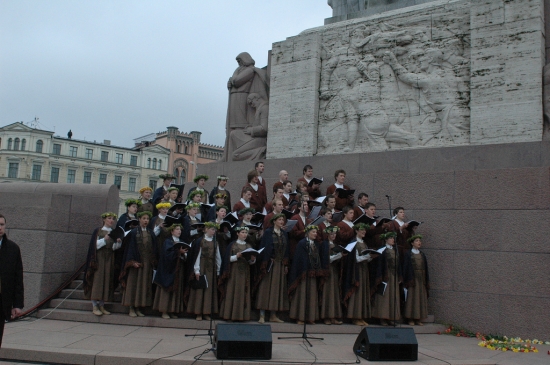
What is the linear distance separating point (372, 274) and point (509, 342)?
2.35 m

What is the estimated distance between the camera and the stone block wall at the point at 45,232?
972 centimetres

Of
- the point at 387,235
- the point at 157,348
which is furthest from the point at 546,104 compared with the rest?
the point at 157,348

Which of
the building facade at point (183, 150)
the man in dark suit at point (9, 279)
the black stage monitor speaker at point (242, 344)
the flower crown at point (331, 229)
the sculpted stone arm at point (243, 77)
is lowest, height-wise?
the black stage monitor speaker at point (242, 344)

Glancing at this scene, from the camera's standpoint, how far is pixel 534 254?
898 centimetres

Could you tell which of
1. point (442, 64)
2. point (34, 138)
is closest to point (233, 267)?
point (442, 64)

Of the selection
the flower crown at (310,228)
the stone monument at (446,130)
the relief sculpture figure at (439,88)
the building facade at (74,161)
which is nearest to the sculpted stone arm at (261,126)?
the stone monument at (446,130)

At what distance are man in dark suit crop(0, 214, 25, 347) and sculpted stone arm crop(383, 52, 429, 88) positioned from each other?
8.56 meters

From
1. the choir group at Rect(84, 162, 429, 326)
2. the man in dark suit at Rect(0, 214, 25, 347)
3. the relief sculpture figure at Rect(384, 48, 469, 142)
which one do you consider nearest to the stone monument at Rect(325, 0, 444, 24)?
the relief sculpture figure at Rect(384, 48, 469, 142)

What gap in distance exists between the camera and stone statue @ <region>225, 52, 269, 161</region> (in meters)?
14.6

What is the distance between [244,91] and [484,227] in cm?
755

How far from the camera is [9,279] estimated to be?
19.7ft

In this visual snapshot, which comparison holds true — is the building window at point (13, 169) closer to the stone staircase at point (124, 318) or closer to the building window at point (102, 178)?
the building window at point (102, 178)

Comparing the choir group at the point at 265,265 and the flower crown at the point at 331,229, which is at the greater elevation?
the flower crown at the point at 331,229

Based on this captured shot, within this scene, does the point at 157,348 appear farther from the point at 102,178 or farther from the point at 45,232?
the point at 102,178
